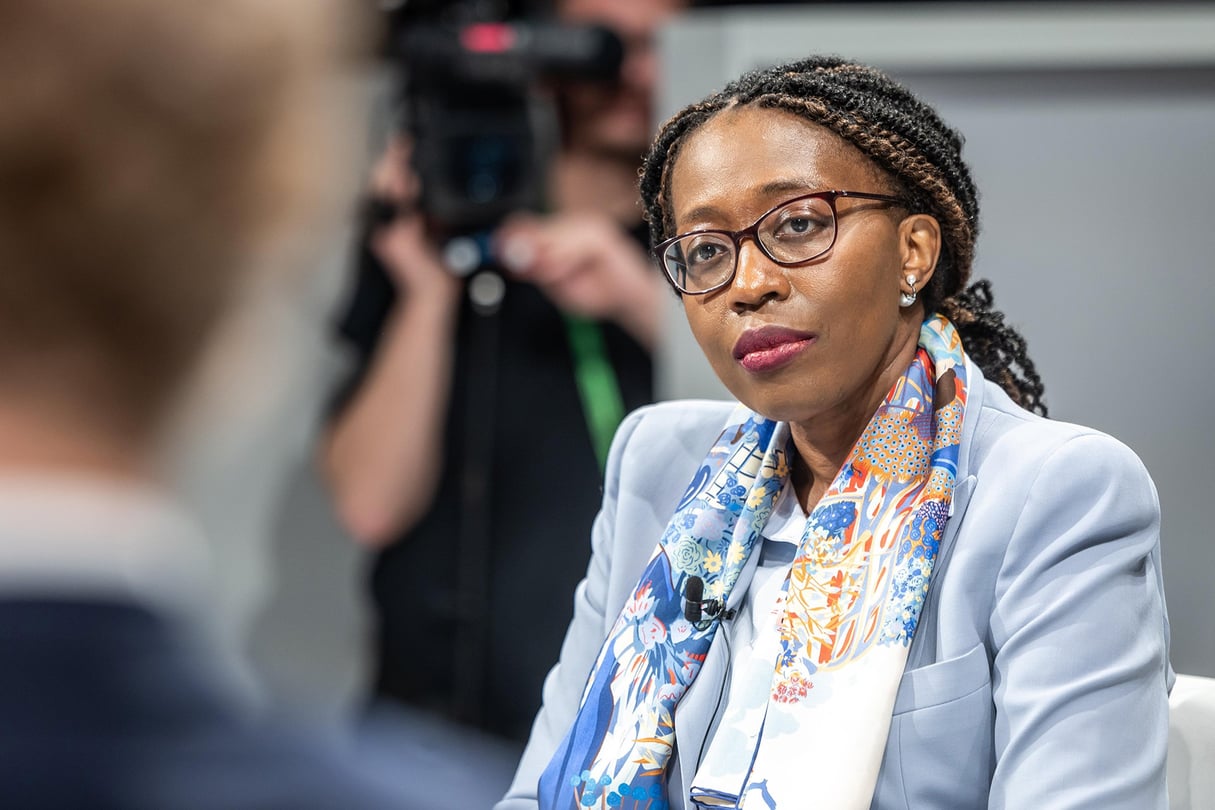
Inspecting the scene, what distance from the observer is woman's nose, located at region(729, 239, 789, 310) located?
142cm

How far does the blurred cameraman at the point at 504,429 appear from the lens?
287 cm

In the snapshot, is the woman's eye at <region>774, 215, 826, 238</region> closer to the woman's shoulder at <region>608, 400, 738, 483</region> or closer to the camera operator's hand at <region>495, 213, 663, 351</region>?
the woman's shoulder at <region>608, 400, 738, 483</region>

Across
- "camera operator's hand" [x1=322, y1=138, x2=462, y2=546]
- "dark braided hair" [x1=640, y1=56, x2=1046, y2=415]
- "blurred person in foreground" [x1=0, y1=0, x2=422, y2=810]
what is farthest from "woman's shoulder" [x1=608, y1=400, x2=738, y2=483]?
"camera operator's hand" [x1=322, y1=138, x2=462, y2=546]

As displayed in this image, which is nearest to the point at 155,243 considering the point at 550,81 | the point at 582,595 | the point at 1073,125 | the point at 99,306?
the point at 99,306

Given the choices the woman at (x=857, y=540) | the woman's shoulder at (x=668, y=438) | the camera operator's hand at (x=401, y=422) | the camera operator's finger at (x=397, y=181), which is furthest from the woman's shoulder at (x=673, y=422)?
the camera operator's finger at (x=397, y=181)

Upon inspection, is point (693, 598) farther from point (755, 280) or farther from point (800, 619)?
point (755, 280)

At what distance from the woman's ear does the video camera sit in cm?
154

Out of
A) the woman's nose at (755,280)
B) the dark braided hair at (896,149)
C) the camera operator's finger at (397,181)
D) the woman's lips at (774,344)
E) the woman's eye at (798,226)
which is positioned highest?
the camera operator's finger at (397,181)

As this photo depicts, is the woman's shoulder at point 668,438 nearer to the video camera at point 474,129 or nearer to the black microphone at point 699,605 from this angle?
the black microphone at point 699,605

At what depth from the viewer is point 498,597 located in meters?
2.89

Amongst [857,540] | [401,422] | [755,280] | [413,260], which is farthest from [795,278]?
[413,260]

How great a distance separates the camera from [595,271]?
9.45 feet

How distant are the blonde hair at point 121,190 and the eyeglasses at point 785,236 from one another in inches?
32.9

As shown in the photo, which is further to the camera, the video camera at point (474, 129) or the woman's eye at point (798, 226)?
the video camera at point (474, 129)
